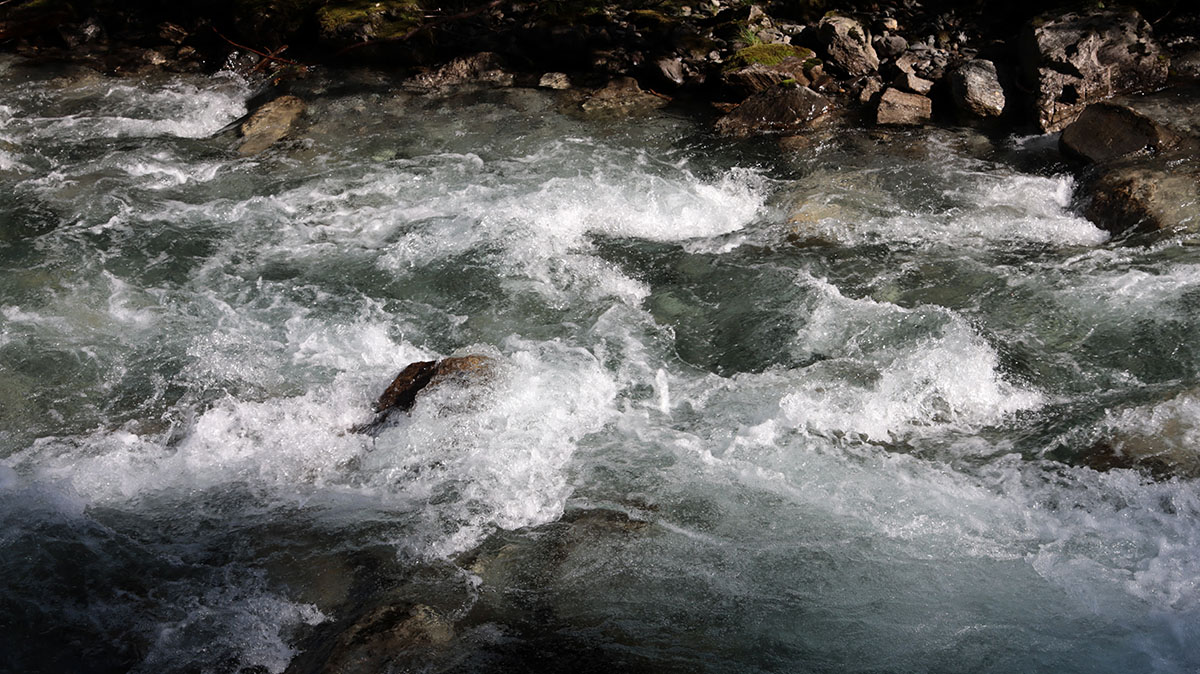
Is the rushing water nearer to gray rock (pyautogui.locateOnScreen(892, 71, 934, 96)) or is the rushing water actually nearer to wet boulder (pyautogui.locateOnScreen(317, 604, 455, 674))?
wet boulder (pyautogui.locateOnScreen(317, 604, 455, 674))

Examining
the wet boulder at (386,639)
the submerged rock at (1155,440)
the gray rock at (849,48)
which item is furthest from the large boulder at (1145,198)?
the wet boulder at (386,639)

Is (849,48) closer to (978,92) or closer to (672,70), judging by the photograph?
(978,92)

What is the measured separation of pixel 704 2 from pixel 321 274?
6.06 m

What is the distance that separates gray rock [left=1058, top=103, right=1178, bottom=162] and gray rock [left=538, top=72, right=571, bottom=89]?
16.5ft

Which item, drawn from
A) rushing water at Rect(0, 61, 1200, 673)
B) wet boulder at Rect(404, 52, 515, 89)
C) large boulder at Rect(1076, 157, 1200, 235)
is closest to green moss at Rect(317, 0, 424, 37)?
wet boulder at Rect(404, 52, 515, 89)

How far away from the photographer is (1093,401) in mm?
5223

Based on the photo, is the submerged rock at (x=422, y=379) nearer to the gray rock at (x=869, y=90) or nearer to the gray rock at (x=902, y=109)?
the gray rock at (x=902, y=109)

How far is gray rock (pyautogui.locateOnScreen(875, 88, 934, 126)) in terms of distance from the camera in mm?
8633

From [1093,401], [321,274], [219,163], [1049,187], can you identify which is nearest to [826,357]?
[1093,401]

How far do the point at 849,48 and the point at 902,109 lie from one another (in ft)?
3.91

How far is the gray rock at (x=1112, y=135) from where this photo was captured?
741cm

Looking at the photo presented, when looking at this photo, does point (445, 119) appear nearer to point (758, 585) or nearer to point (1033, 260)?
point (1033, 260)

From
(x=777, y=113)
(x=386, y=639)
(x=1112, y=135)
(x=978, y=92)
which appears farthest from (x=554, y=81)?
(x=386, y=639)

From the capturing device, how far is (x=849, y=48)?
9445 mm
